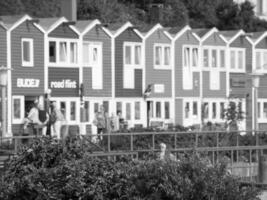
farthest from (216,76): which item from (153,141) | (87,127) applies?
(153,141)

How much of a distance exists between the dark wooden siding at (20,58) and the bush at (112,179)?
34.3 meters

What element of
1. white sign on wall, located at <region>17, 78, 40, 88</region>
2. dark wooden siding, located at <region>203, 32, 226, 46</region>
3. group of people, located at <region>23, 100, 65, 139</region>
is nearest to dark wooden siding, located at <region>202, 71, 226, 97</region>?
dark wooden siding, located at <region>203, 32, 226, 46</region>

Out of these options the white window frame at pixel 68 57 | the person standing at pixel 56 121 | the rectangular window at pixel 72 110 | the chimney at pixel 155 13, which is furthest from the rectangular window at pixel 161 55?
the person standing at pixel 56 121

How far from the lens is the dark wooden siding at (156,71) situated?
54.4m

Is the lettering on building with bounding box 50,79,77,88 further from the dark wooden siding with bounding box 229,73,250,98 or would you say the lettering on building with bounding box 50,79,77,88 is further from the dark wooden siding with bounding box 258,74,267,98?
the dark wooden siding with bounding box 258,74,267,98

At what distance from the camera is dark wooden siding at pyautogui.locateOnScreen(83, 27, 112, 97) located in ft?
166

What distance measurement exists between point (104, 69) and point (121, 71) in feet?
4.21

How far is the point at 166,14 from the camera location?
7581 cm

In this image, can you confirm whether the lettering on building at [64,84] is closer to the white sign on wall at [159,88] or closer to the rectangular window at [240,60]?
the white sign on wall at [159,88]

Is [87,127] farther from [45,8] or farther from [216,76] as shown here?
[45,8]

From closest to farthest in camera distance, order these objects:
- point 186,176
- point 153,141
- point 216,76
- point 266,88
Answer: point 186,176, point 153,141, point 216,76, point 266,88

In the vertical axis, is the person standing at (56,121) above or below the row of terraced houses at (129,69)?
below

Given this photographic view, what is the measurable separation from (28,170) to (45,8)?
58.6 meters

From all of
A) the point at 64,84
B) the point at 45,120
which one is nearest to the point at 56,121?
the point at 45,120
